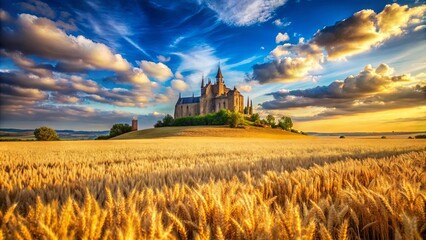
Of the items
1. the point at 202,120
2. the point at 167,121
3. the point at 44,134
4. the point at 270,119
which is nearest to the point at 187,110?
the point at 167,121

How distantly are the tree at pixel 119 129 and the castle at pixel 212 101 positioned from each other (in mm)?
58098

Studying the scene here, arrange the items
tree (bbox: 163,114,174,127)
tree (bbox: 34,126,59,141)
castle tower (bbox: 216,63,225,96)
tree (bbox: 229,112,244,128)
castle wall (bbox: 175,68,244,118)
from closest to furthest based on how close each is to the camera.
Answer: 1. tree (bbox: 34,126,59,141)
2. tree (bbox: 229,112,244,128)
3. tree (bbox: 163,114,174,127)
4. castle wall (bbox: 175,68,244,118)
5. castle tower (bbox: 216,63,225,96)

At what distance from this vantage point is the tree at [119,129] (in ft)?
358

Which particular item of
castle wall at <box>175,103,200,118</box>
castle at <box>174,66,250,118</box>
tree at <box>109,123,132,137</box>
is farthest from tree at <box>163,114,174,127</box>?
castle wall at <box>175,103,200,118</box>

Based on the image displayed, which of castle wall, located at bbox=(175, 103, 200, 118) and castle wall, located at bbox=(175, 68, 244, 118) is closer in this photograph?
castle wall, located at bbox=(175, 68, 244, 118)

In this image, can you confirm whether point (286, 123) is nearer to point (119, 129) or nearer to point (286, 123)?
point (286, 123)

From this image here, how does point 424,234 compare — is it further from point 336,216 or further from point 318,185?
point 318,185

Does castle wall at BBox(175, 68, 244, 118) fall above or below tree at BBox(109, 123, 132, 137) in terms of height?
above

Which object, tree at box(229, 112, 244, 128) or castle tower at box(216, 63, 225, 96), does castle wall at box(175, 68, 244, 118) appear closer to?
castle tower at box(216, 63, 225, 96)

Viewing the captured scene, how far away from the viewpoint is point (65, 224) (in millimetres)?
1161

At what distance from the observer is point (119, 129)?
11125cm

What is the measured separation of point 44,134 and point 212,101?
109 meters

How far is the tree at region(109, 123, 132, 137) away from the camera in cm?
10912

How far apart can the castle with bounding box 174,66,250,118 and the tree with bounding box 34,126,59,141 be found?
102 metres
